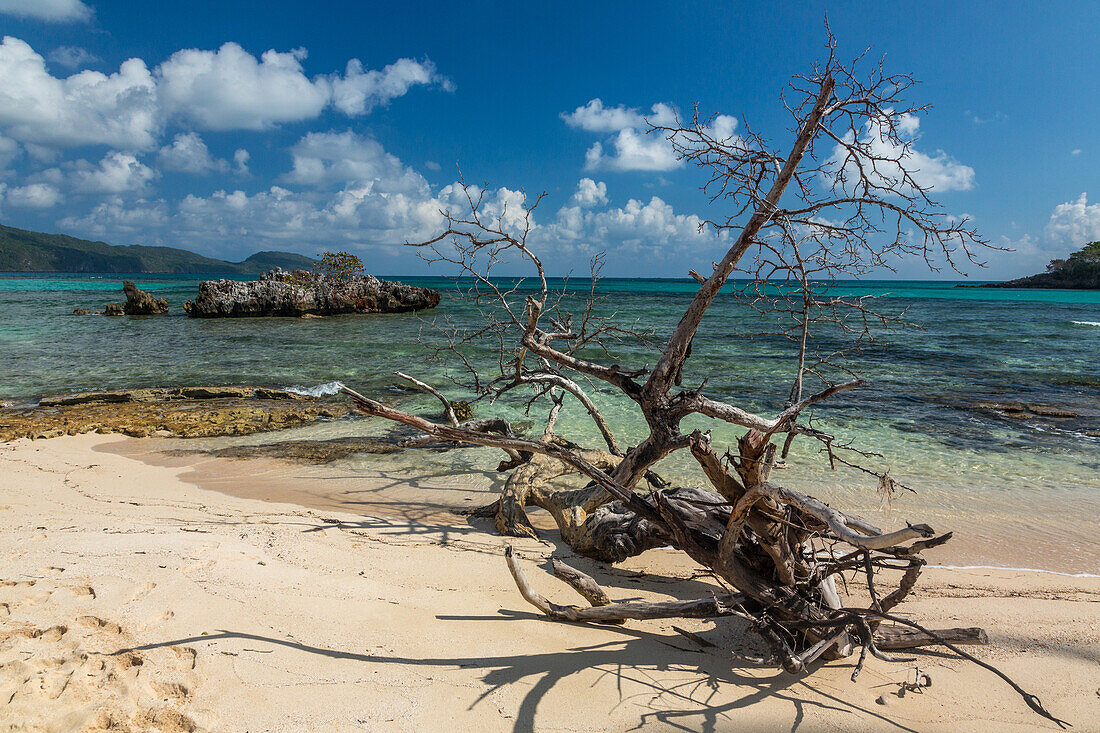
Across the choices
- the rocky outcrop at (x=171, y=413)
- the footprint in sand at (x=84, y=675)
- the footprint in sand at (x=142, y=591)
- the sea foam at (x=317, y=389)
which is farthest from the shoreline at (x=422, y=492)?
the sea foam at (x=317, y=389)

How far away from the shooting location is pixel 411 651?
318cm

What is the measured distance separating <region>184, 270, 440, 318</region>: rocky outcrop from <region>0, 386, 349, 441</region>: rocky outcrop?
24.8 metres

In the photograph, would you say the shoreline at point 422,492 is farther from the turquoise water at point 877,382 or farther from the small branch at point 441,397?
the small branch at point 441,397

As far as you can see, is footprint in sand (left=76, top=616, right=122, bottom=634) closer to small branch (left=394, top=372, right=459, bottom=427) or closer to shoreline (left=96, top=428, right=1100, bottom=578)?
shoreline (left=96, top=428, right=1100, bottom=578)

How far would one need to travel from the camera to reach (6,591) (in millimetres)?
3428

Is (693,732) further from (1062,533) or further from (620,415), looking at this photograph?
(620,415)

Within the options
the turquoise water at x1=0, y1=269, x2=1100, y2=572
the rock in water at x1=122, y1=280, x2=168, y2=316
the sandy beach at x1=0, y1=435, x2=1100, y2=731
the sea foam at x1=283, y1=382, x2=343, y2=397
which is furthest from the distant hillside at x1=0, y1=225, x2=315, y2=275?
the sandy beach at x1=0, y1=435, x2=1100, y2=731

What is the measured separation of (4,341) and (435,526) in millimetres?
24367

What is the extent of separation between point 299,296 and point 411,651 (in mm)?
36346

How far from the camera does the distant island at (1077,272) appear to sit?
75.4 m

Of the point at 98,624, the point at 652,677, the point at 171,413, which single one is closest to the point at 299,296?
the point at 171,413

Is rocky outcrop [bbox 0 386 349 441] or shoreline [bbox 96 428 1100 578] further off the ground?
rocky outcrop [bbox 0 386 349 441]

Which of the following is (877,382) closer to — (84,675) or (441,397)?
(441,397)

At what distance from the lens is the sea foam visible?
1280 cm
